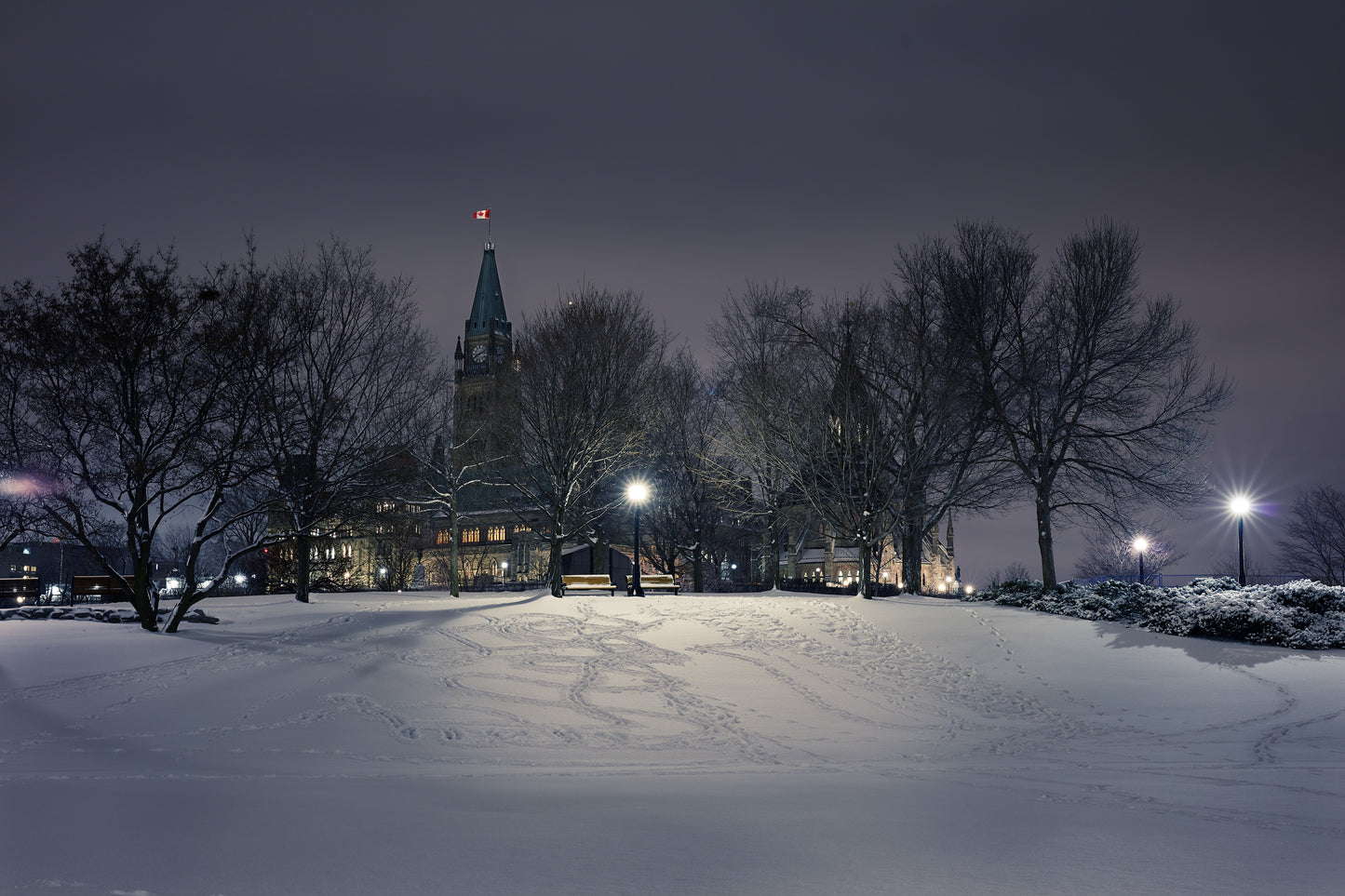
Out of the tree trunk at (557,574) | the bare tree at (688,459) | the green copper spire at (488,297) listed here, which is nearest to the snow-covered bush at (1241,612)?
the tree trunk at (557,574)

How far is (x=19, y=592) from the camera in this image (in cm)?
2928

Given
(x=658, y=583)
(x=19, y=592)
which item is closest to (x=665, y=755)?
(x=658, y=583)

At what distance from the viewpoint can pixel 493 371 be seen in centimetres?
3469

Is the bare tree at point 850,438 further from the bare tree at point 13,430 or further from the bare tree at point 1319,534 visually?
the bare tree at point 1319,534

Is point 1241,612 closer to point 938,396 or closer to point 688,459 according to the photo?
point 938,396

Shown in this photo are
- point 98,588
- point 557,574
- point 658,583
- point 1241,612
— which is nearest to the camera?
point 1241,612

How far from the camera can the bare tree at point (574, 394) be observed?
2966 cm

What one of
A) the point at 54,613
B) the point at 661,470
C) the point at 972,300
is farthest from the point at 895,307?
the point at 54,613

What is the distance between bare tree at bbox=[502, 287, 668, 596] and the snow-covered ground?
703 cm

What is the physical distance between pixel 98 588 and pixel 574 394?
49.8 feet

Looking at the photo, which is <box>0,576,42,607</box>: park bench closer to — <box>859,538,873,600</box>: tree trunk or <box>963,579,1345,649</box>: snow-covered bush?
<box>859,538,873,600</box>: tree trunk

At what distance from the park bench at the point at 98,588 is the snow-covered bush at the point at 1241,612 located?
2655 centimetres

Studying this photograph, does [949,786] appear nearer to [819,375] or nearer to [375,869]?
[375,869]

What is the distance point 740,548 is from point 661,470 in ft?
48.2
